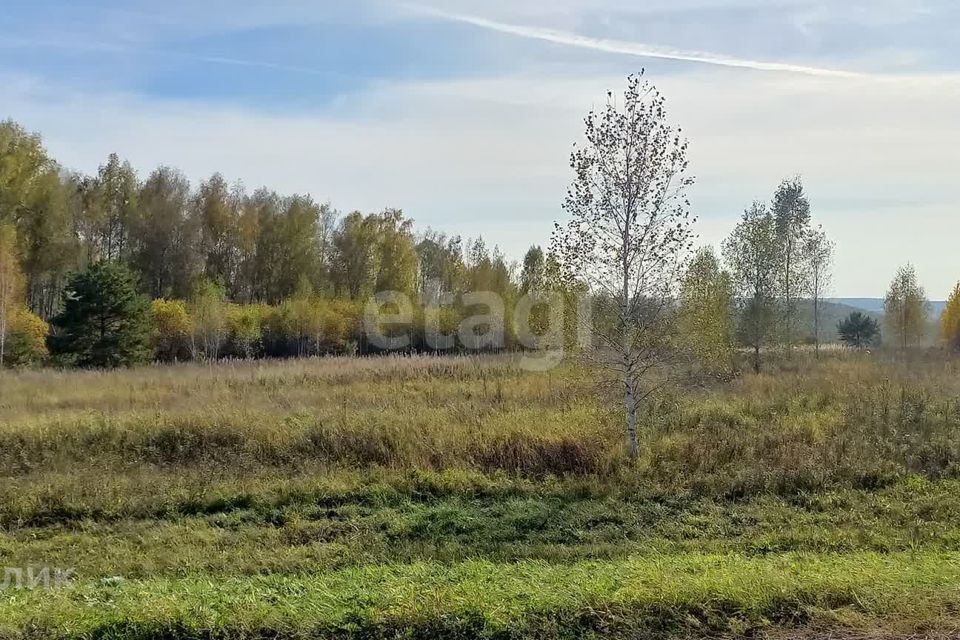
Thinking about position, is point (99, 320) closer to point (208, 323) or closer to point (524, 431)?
point (208, 323)

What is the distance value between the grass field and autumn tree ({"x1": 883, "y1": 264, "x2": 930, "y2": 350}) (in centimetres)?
3282

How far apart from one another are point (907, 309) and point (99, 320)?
47.1 meters

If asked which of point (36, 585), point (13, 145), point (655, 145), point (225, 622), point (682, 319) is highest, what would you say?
point (13, 145)

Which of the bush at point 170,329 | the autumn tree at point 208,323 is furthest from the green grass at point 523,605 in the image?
the bush at point 170,329

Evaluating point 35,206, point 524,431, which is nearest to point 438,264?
point 35,206

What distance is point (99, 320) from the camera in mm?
30156

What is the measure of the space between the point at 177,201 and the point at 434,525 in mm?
44308

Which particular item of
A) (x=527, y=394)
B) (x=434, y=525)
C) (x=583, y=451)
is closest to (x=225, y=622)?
(x=434, y=525)

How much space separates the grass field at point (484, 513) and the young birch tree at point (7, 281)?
15.4 metres

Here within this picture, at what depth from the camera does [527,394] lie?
16234 millimetres

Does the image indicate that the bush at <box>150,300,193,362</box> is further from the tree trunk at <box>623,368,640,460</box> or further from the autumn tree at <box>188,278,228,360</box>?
the tree trunk at <box>623,368,640,460</box>

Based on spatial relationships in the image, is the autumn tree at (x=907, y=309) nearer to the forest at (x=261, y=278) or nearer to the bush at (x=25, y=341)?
the forest at (x=261, y=278)

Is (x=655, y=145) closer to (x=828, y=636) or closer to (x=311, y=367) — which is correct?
(x=828, y=636)

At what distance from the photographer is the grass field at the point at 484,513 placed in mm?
4863
